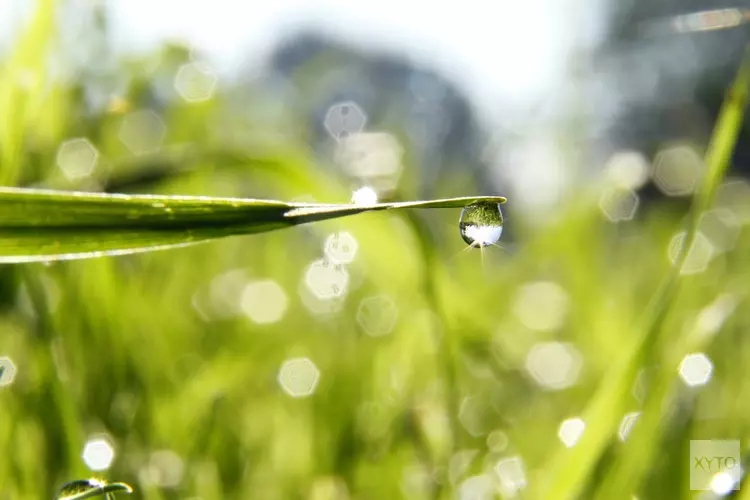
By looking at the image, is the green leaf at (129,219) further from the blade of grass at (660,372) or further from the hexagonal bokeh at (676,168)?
the hexagonal bokeh at (676,168)

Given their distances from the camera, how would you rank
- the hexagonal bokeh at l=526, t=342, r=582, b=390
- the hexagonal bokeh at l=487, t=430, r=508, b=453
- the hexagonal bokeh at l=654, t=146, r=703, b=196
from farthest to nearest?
the hexagonal bokeh at l=654, t=146, r=703, b=196 → the hexagonal bokeh at l=526, t=342, r=582, b=390 → the hexagonal bokeh at l=487, t=430, r=508, b=453

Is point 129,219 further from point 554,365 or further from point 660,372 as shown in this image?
point 554,365

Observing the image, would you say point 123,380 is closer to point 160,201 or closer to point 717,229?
point 160,201

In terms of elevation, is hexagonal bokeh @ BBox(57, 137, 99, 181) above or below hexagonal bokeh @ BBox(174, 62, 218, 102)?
below

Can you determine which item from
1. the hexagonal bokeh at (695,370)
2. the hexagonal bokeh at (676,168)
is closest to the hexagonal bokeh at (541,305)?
the hexagonal bokeh at (676,168)

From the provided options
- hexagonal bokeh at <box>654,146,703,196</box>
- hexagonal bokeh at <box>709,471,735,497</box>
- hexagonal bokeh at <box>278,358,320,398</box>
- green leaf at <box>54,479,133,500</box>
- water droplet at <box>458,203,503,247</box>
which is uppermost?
hexagonal bokeh at <box>654,146,703,196</box>

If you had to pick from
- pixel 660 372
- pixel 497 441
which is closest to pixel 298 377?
pixel 497 441

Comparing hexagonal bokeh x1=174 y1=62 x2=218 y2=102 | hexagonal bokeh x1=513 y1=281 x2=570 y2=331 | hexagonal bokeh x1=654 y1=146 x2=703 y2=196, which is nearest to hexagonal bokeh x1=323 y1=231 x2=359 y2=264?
hexagonal bokeh x1=174 y1=62 x2=218 y2=102

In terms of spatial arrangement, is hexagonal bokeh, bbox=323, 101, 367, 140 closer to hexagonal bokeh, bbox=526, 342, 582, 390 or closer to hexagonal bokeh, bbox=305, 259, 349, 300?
hexagonal bokeh, bbox=305, 259, 349, 300

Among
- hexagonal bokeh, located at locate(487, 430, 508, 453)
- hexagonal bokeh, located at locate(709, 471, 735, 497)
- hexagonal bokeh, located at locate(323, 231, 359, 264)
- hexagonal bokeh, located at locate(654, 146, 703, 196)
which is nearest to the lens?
hexagonal bokeh, located at locate(709, 471, 735, 497)
